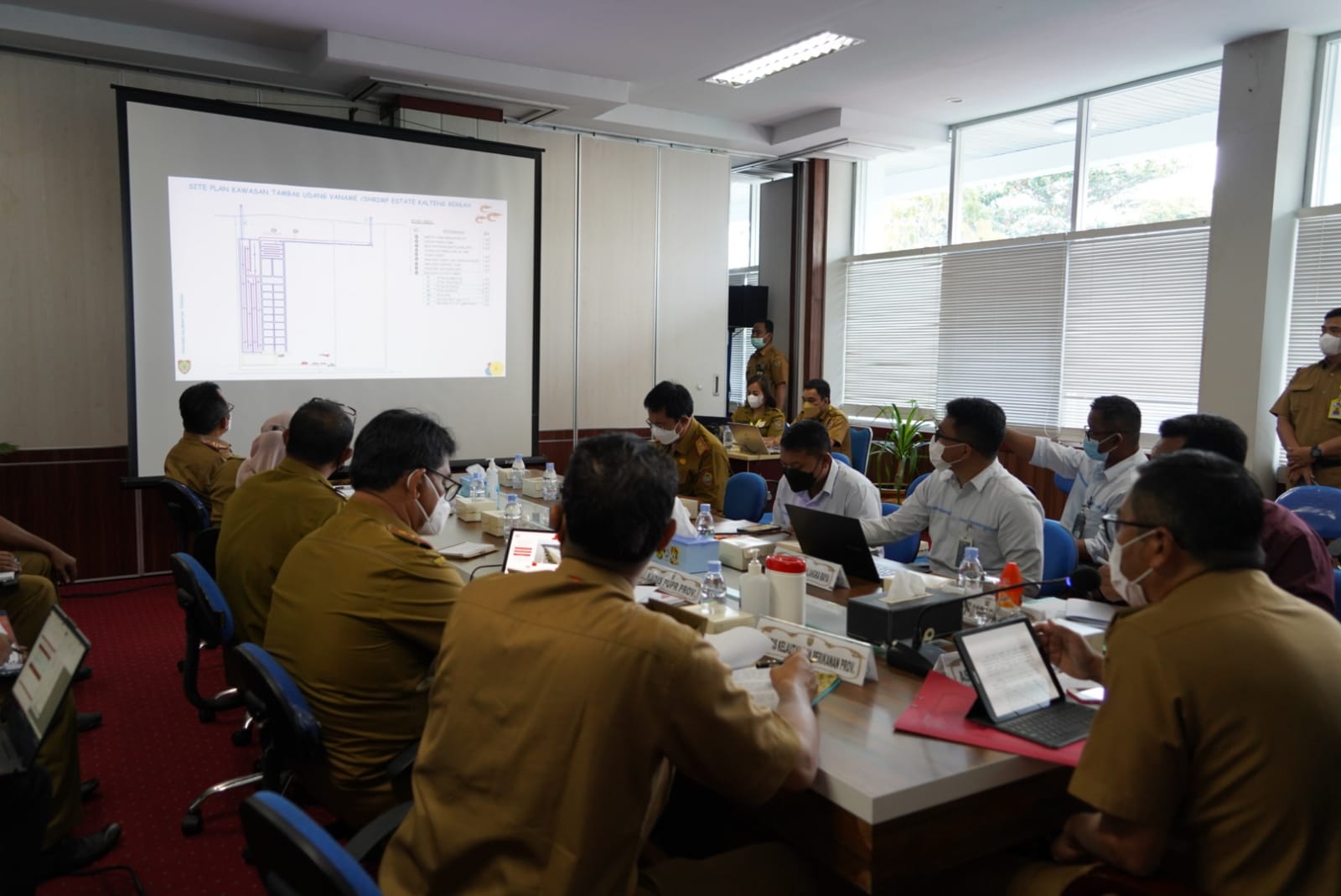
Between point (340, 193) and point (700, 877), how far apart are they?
532cm

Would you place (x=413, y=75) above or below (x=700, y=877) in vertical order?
above

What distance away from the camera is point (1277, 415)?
5.07 meters

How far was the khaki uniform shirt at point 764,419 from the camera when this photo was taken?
290 inches

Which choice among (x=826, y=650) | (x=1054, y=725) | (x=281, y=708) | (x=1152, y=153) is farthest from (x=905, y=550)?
(x=1152, y=153)

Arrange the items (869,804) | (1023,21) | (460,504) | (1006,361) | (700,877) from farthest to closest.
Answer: (1006,361)
(1023,21)
(460,504)
(700,877)
(869,804)

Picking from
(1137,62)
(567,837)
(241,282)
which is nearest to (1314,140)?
(1137,62)

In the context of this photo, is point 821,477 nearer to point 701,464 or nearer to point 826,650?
point 701,464

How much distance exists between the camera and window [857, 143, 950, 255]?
773cm

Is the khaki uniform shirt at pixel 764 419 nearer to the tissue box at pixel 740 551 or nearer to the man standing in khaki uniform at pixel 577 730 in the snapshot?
the tissue box at pixel 740 551

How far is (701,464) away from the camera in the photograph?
4.62 metres

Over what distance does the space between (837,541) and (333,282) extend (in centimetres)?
425

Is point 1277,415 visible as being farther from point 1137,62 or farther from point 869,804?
point 869,804

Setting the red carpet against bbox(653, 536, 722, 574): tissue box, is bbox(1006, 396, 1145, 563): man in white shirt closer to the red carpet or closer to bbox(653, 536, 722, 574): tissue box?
bbox(653, 536, 722, 574): tissue box

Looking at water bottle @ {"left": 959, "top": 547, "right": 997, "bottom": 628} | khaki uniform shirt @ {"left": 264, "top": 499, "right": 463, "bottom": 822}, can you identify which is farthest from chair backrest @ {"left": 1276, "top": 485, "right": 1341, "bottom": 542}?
khaki uniform shirt @ {"left": 264, "top": 499, "right": 463, "bottom": 822}
